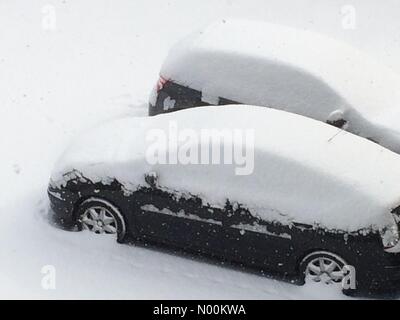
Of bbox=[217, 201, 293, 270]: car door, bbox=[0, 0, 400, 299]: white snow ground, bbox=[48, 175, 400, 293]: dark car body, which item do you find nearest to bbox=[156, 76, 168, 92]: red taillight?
bbox=[0, 0, 400, 299]: white snow ground

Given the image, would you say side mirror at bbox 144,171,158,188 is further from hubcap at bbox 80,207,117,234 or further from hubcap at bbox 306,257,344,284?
hubcap at bbox 306,257,344,284

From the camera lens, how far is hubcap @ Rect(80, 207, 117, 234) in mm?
6660

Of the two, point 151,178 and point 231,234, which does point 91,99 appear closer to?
point 151,178

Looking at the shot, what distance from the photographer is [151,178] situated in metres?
6.39

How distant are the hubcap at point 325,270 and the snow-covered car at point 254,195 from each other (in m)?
0.01

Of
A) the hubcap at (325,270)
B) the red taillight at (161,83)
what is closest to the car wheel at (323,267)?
the hubcap at (325,270)

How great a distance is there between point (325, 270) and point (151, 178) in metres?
2.01

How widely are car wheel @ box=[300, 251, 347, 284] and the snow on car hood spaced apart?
0.35m

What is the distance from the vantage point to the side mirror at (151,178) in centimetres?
639

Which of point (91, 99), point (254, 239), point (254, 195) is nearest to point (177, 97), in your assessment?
point (91, 99)

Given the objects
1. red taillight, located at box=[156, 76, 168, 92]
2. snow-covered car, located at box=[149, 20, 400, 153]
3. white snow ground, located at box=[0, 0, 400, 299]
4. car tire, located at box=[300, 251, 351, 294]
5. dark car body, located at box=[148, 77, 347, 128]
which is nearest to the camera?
car tire, located at box=[300, 251, 351, 294]
